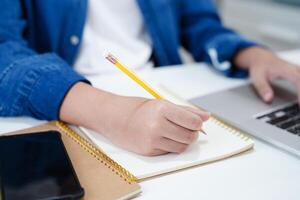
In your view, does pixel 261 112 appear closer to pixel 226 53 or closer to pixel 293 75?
pixel 293 75

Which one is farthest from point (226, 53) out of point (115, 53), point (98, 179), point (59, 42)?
point (98, 179)

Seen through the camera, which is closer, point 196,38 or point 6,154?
point 6,154

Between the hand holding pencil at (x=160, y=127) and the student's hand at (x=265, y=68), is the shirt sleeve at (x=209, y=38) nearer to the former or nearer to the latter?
the student's hand at (x=265, y=68)

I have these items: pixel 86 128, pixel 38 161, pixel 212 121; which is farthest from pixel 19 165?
pixel 212 121

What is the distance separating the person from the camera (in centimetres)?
42

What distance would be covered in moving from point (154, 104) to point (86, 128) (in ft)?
0.35

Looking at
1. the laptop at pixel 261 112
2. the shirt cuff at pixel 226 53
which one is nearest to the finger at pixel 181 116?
the laptop at pixel 261 112

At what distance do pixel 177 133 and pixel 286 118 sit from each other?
19 cm

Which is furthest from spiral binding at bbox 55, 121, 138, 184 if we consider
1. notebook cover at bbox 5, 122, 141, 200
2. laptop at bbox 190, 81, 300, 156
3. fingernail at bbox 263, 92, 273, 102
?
fingernail at bbox 263, 92, 273, 102

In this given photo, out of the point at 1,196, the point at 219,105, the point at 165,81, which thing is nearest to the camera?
the point at 1,196

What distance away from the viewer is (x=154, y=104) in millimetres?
418

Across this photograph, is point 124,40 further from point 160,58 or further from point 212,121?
point 212,121

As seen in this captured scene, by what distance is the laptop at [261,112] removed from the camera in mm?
469

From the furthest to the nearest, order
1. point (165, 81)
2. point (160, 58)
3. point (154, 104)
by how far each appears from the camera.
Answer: point (160, 58) < point (165, 81) < point (154, 104)
